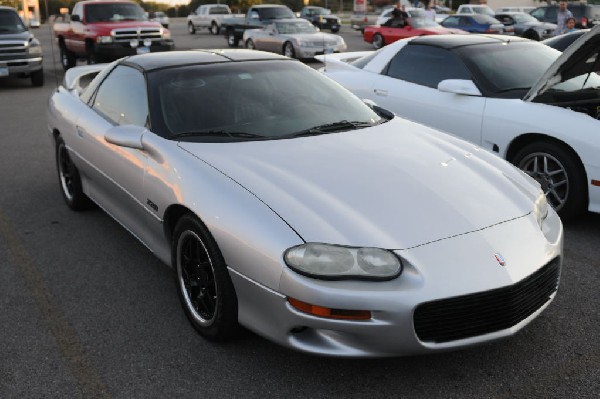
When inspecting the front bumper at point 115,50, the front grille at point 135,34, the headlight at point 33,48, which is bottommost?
the front bumper at point 115,50

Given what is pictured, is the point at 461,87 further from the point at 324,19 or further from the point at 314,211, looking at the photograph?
the point at 324,19

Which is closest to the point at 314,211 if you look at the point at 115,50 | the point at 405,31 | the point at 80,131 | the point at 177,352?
the point at 177,352

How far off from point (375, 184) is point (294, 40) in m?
16.4

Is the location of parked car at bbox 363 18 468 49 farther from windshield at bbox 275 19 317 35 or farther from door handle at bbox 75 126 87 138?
door handle at bbox 75 126 87 138

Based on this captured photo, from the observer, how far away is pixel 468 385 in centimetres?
293

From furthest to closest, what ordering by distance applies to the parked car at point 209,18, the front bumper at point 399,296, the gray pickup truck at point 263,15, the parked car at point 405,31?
the parked car at point 209,18, the gray pickup truck at point 263,15, the parked car at point 405,31, the front bumper at point 399,296

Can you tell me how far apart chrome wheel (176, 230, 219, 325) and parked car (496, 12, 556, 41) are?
24.4 metres

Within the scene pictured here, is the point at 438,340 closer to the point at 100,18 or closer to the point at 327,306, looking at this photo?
the point at 327,306

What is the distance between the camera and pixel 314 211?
2.96 meters

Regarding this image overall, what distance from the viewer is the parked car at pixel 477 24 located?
25.9m

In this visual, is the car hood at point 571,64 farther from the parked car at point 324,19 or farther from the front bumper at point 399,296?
the parked car at point 324,19

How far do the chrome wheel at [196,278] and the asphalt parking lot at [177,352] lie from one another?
0.14 m

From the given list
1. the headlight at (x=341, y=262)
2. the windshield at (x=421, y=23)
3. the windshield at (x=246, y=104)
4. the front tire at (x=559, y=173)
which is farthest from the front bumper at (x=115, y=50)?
the headlight at (x=341, y=262)

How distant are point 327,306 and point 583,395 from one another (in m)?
1.21
